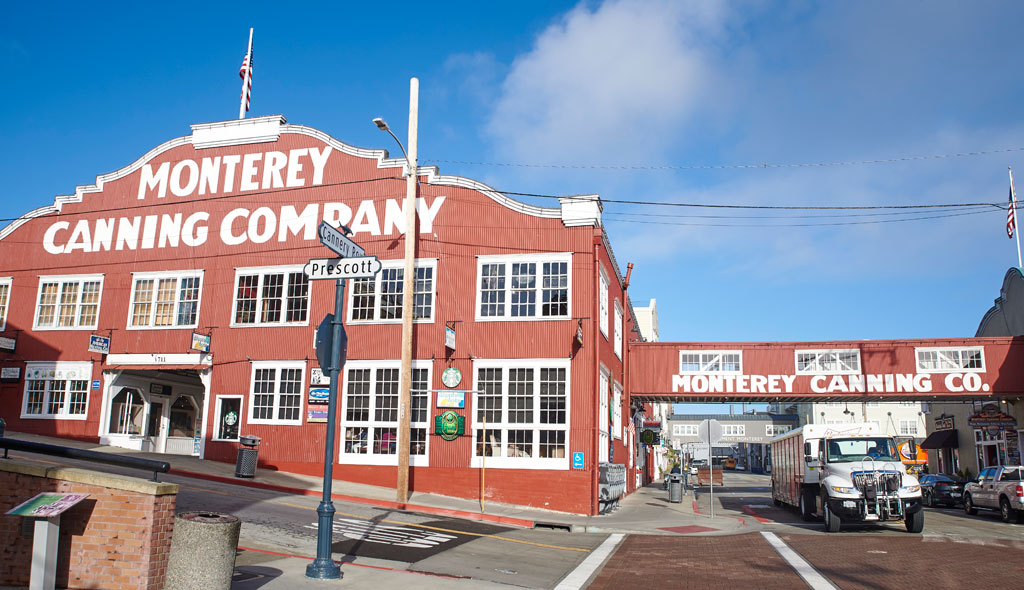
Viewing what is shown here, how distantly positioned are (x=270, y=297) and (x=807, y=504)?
18826mm

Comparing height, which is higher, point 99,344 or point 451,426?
point 99,344

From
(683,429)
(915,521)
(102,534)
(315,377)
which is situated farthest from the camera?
(683,429)

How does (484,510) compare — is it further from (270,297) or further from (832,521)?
(270,297)

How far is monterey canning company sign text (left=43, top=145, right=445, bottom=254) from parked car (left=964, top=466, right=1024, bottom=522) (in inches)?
765

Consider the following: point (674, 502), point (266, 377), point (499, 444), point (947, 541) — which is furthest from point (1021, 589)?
point (266, 377)

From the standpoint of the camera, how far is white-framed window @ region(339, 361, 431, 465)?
2420 cm

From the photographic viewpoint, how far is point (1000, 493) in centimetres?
2298

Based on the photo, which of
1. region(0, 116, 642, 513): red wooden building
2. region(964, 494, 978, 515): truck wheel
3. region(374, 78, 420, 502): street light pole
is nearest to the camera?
region(374, 78, 420, 502): street light pole

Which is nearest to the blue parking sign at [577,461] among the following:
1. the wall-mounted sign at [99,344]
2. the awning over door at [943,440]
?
the wall-mounted sign at [99,344]

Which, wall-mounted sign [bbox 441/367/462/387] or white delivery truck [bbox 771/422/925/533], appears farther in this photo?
wall-mounted sign [bbox 441/367/462/387]

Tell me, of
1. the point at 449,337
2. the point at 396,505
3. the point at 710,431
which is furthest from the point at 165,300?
the point at 710,431

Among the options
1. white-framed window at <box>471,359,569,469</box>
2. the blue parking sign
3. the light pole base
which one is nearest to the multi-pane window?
white-framed window at <box>471,359,569,469</box>

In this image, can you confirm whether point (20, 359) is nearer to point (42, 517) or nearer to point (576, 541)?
point (576, 541)

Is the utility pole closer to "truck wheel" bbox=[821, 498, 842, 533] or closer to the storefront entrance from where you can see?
the storefront entrance
